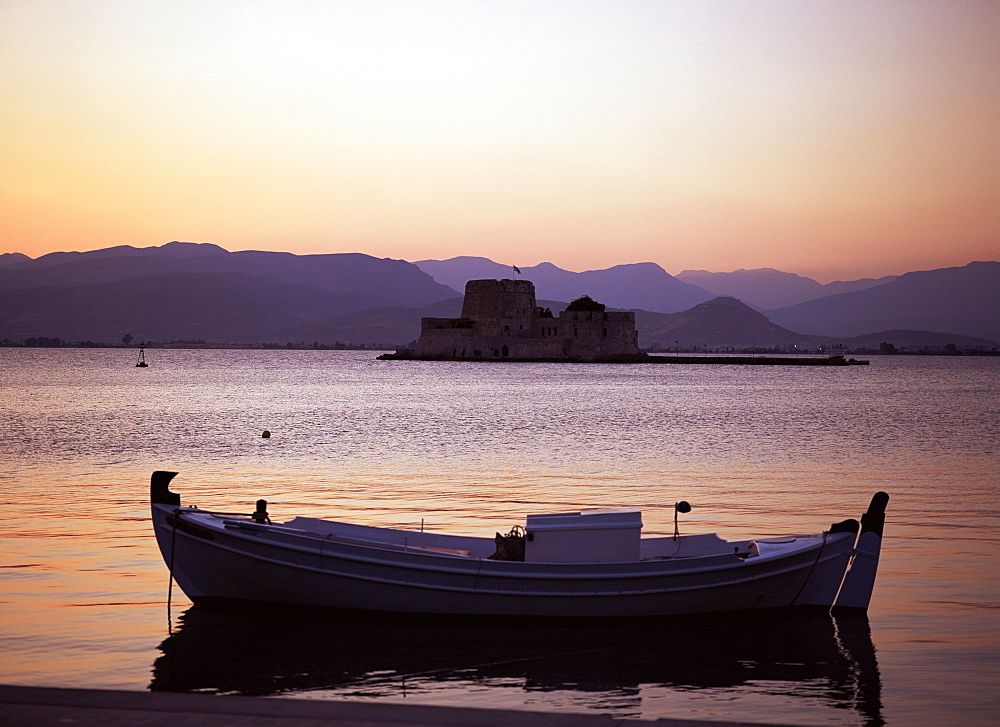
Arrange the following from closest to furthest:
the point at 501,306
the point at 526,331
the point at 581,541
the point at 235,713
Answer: the point at 235,713
the point at 581,541
the point at 501,306
the point at 526,331

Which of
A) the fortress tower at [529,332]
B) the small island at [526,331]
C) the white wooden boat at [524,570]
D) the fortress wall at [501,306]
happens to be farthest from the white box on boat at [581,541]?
the fortress tower at [529,332]

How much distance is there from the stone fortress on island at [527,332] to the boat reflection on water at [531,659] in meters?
130

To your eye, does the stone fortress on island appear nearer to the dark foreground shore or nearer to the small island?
the small island

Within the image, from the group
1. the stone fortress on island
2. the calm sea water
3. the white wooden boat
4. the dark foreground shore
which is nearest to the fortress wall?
the stone fortress on island

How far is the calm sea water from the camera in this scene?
11008 mm

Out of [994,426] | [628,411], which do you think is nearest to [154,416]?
[628,411]

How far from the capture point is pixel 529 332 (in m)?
151

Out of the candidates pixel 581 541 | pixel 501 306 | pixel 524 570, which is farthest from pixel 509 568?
pixel 501 306

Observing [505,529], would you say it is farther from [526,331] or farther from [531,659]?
[526,331]

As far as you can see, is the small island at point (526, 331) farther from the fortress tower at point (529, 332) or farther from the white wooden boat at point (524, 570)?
the white wooden boat at point (524, 570)

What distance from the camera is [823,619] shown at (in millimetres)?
13836

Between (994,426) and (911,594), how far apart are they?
3917cm

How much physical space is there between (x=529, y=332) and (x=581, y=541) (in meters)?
138

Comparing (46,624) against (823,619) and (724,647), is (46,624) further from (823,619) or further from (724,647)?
(823,619)
